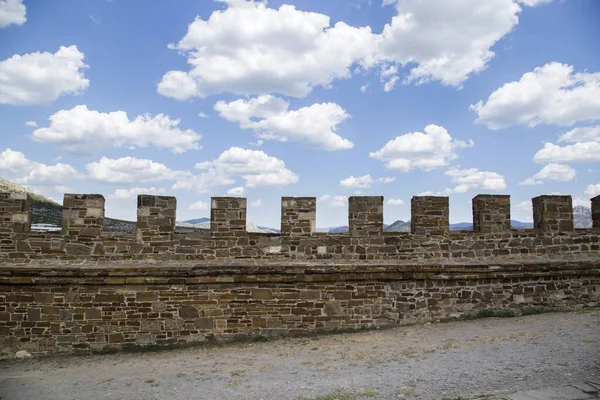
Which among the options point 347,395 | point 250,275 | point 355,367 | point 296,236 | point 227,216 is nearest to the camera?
point 347,395

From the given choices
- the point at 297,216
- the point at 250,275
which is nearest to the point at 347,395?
the point at 250,275

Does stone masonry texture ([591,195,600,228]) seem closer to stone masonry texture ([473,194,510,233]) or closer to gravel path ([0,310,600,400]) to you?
gravel path ([0,310,600,400])

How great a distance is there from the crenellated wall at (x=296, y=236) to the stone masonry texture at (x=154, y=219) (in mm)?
20

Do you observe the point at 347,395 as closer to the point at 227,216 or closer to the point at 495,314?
the point at 227,216

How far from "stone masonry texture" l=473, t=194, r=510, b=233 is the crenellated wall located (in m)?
0.02

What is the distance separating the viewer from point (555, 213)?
10477mm

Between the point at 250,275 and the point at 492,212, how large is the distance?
565 cm

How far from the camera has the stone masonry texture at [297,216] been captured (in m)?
9.88

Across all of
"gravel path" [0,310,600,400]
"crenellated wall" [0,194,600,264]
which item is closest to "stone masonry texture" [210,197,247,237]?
"crenellated wall" [0,194,600,264]

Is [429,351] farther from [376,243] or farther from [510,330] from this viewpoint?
[376,243]

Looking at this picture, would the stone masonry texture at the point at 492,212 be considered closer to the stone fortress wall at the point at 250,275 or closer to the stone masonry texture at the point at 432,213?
the stone fortress wall at the point at 250,275

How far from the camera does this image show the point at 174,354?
29.1 feet

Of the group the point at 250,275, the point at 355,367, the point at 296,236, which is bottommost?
the point at 355,367

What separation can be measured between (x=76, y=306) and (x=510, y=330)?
8719 millimetres
